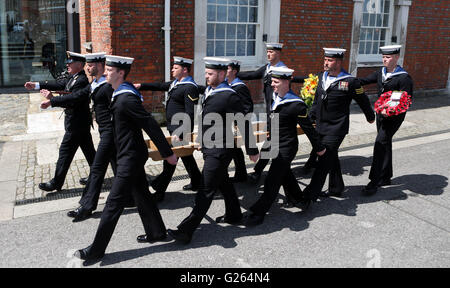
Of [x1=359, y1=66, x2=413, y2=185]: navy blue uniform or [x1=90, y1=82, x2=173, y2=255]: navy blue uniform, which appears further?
[x1=359, y1=66, x2=413, y2=185]: navy blue uniform

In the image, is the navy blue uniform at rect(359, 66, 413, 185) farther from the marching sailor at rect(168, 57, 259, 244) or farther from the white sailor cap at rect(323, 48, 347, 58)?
the marching sailor at rect(168, 57, 259, 244)

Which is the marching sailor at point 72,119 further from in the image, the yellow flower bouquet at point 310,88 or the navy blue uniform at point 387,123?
the navy blue uniform at point 387,123

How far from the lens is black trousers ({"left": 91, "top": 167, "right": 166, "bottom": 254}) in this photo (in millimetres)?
4180

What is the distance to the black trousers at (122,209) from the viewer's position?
4180mm

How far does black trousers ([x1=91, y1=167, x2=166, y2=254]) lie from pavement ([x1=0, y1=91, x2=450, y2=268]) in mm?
182

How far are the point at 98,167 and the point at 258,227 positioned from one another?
208 centimetres

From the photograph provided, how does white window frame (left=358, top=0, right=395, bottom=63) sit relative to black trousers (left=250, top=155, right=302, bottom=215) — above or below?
above

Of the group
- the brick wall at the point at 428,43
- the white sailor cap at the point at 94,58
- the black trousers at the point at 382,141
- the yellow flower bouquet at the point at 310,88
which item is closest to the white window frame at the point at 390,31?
the brick wall at the point at 428,43

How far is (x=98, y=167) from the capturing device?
5172 mm

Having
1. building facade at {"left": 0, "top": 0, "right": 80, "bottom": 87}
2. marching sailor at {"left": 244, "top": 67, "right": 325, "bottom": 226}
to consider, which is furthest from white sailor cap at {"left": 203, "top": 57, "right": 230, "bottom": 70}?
building facade at {"left": 0, "top": 0, "right": 80, "bottom": 87}

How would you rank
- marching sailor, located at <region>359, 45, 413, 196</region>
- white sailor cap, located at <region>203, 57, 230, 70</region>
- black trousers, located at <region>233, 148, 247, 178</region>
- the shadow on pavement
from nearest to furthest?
the shadow on pavement, white sailor cap, located at <region>203, 57, 230, 70</region>, marching sailor, located at <region>359, 45, 413, 196</region>, black trousers, located at <region>233, 148, 247, 178</region>

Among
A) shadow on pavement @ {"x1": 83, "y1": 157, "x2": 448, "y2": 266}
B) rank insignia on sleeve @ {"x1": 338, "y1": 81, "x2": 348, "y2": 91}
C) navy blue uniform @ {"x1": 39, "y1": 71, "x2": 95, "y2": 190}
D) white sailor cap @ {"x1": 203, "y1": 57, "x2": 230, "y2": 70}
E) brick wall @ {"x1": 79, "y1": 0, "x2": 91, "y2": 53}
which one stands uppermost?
brick wall @ {"x1": 79, "y1": 0, "x2": 91, "y2": 53}

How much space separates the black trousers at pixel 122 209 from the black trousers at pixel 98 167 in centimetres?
83

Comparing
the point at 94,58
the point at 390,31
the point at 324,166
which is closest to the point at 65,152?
the point at 94,58
